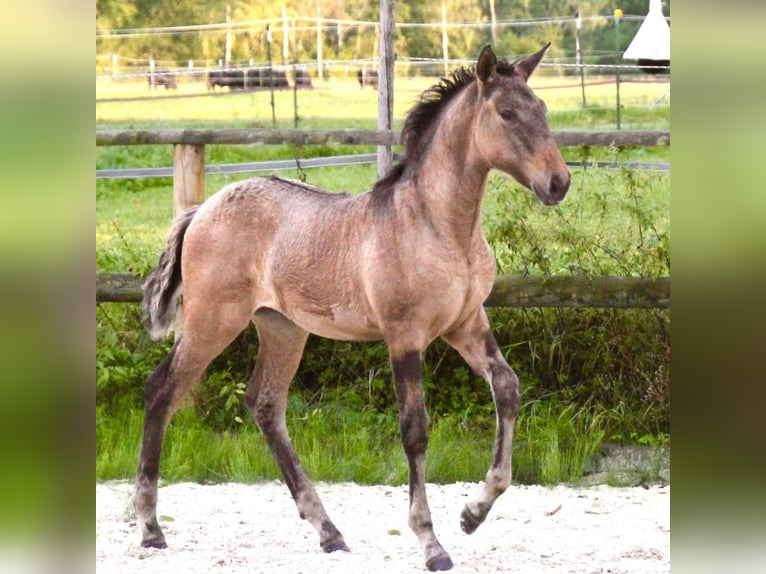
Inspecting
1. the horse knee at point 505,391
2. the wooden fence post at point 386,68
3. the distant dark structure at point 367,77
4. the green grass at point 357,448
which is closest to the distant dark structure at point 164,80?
the distant dark structure at point 367,77

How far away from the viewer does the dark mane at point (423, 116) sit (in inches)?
146

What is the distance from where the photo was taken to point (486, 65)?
344 cm

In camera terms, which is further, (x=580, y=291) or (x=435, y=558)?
(x=580, y=291)

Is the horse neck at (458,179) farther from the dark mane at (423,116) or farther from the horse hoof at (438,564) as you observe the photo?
the horse hoof at (438,564)

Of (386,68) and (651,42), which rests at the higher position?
(651,42)

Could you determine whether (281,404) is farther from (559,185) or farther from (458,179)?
(559,185)

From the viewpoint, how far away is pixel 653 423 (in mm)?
5500

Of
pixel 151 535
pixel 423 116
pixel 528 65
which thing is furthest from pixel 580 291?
pixel 151 535

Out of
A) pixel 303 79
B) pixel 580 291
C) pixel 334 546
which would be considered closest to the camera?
pixel 334 546

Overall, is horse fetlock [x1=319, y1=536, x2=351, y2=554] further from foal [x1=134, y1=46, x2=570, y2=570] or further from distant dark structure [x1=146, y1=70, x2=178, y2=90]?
distant dark structure [x1=146, y1=70, x2=178, y2=90]

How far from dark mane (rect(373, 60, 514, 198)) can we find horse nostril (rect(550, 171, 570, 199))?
59cm

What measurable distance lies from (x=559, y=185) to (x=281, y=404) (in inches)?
59.7

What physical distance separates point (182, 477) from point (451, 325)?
6.91ft

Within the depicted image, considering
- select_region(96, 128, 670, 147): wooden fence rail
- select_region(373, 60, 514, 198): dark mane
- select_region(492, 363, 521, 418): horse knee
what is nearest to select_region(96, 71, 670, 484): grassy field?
select_region(96, 128, 670, 147): wooden fence rail
